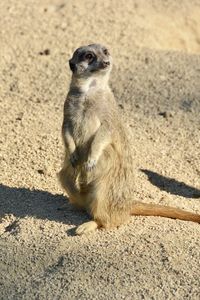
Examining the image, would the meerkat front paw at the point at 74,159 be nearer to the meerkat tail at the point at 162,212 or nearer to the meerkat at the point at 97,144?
the meerkat at the point at 97,144

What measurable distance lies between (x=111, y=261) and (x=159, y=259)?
8.4 inches

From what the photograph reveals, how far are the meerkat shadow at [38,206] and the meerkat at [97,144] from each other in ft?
0.43

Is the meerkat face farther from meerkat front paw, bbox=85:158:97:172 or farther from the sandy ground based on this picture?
the sandy ground

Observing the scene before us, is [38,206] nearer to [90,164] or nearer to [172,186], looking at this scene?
[90,164]

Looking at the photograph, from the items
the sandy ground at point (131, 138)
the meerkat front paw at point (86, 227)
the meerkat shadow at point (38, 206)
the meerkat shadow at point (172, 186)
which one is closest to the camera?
the sandy ground at point (131, 138)

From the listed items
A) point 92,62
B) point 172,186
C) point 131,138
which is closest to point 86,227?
point 92,62

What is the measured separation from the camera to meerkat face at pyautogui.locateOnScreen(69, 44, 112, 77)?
11.3 feet

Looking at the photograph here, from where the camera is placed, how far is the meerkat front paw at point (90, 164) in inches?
135

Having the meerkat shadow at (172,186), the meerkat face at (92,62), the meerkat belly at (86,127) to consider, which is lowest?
the meerkat shadow at (172,186)

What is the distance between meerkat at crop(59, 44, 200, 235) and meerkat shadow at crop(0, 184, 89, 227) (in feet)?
0.43

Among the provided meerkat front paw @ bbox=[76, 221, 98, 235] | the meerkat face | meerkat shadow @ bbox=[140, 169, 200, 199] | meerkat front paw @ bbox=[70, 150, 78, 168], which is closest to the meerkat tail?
meerkat front paw @ bbox=[76, 221, 98, 235]

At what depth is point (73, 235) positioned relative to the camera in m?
3.42

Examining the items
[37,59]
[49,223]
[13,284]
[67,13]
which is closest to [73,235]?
[49,223]

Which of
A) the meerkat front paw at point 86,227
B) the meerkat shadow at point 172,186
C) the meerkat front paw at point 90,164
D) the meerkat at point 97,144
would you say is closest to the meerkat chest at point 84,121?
the meerkat at point 97,144
